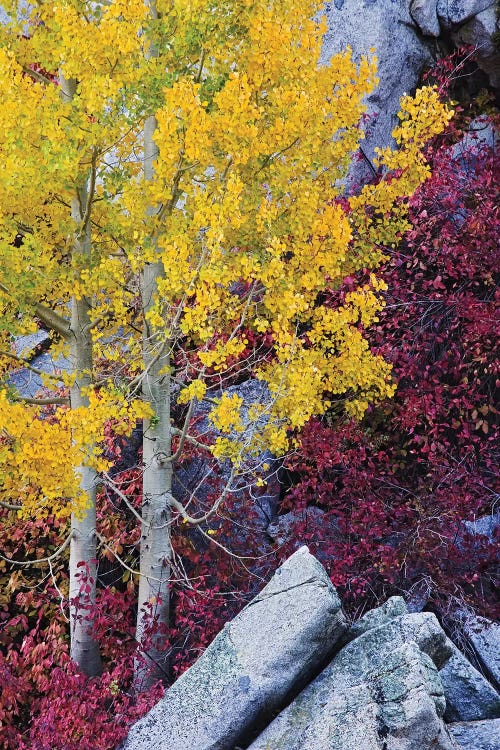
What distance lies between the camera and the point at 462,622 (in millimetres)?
6316

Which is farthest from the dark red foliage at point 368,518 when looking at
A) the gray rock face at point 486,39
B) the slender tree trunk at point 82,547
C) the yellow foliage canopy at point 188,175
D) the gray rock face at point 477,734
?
the gray rock face at point 486,39

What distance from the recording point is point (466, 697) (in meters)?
5.38

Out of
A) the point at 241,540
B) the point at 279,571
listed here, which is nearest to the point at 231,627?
the point at 279,571

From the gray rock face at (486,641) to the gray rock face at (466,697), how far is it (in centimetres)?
75

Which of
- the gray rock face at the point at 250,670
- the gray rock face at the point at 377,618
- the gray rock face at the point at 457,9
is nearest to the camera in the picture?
the gray rock face at the point at 250,670

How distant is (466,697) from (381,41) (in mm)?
8175

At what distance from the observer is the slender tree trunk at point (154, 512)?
247 inches

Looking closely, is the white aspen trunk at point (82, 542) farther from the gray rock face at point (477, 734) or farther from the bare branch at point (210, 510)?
the gray rock face at point (477, 734)

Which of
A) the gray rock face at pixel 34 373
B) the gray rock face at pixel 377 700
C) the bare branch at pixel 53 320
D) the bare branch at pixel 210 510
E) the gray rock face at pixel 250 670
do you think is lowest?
the gray rock face at pixel 377 700

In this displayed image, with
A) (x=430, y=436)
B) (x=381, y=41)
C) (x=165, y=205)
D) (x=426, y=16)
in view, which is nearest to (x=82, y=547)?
(x=165, y=205)

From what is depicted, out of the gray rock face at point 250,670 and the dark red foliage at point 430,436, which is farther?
the dark red foliage at point 430,436

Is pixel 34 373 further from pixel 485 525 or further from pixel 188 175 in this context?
pixel 485 525

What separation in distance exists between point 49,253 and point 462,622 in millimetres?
4731

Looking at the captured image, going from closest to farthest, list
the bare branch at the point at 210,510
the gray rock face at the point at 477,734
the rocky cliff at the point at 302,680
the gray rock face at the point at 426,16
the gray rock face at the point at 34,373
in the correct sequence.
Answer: the rocky cliff at the point at 302,680 → the gray rock face at the point at 477,734 → the bare branch at the point at 210,510 → the gray rock face at the point at 34,373 → the gray rock face at the point at 426,16
